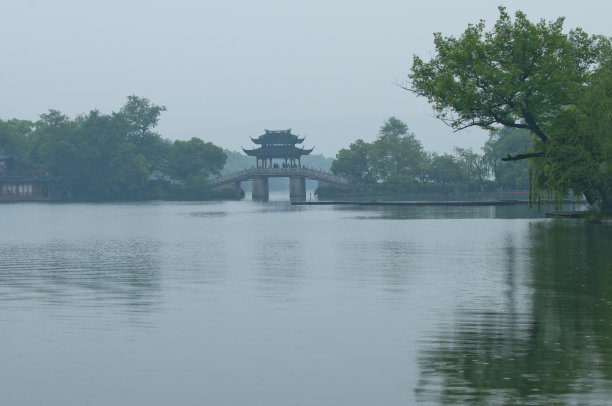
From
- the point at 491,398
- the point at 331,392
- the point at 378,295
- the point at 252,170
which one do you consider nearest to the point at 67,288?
the point at 378,295

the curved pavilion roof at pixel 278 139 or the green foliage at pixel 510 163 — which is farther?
the curved pavilion roof at pixel 278 139

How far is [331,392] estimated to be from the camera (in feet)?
28.8

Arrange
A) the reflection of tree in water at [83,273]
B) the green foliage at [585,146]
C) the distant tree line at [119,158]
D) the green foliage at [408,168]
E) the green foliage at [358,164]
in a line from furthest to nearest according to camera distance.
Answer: the distant tree line at [119,158], the green foliage at [358,164], the green foliage at [408,168], the green foliage at [585,146], the reflection of tree in water at [83,273]

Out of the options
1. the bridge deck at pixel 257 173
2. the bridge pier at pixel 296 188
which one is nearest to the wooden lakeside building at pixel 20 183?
the bridge deck at pixel 257 173

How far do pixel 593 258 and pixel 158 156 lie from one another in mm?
104000

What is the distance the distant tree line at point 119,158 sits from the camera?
117438 mm

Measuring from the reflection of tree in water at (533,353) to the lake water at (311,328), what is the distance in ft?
0.11

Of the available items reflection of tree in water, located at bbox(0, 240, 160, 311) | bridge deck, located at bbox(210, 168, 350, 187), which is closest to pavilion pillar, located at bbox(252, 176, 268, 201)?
bridge deck, located at bbox(210, 168, 350, 187)

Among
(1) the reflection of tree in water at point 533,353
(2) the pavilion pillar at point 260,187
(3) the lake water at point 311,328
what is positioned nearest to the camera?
(1) the reflection of tree in water at point 533,353

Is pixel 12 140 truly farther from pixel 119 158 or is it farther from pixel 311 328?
pixel 311 328

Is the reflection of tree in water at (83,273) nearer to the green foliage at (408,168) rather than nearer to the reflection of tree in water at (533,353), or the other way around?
the reflection of tree in water at (533,353)

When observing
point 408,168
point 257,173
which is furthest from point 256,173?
point 408,168

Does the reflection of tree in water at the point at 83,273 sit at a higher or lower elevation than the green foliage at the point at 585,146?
lower

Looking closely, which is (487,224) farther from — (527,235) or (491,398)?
(491,398)
